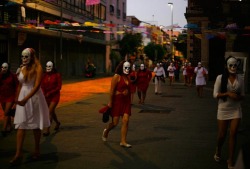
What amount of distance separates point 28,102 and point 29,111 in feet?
Result: 0.46

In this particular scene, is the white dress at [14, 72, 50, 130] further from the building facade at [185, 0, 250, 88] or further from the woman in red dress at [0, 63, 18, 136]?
the building facade at [185, 0, 250, 88]

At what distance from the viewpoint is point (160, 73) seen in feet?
65.4

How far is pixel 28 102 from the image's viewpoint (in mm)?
5703

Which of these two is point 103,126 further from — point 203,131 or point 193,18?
point 193,18

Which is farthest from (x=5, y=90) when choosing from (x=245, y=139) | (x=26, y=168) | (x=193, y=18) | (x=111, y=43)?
(x=111, y=43)

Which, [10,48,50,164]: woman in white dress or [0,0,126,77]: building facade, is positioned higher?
[0,0,126,77]: building facade

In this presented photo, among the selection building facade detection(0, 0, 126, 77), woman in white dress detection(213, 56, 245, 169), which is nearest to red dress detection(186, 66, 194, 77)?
building facade detection(0, 0, 126, 77)

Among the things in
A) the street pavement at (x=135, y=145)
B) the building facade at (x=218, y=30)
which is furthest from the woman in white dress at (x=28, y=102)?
the building facade at (x=218, y=30)

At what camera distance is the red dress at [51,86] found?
8.20 metres

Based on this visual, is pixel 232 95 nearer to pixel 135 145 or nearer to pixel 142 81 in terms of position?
pixel 135 145

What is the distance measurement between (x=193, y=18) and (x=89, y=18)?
1609 centimetres

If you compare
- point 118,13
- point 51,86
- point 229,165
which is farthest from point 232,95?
point 118,13

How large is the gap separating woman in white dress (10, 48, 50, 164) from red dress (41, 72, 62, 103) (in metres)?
2.34

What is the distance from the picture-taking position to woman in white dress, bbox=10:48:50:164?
18.4 feet
